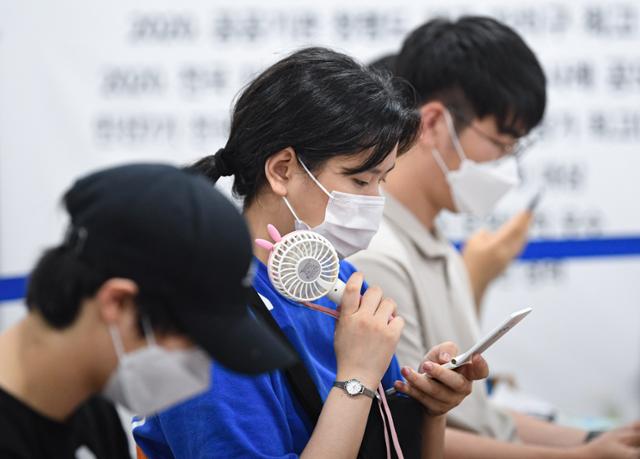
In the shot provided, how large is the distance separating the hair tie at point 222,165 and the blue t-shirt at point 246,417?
0.50 feet

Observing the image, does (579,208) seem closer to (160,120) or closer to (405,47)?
(405,47)

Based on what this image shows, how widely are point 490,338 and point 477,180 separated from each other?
786 millimetres

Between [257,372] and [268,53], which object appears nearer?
[257,372]

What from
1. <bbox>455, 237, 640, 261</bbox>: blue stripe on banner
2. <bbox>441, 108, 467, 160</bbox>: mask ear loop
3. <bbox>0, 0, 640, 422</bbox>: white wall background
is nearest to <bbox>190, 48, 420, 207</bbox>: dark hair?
<bbox>441, 108, 467, 160</bbox>: mask ear loop

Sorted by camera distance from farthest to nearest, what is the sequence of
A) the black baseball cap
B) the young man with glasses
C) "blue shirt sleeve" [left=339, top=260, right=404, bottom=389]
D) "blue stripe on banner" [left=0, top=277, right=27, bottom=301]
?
"blue stripe on banner" [left=0, top=277, right=27, bottom=301] → the young man with glasses → "blue shirt sleeve" [left=339, top=260, right=404, bottom=389] → the black baseball cap

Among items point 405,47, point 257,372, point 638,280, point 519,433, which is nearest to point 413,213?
point 405,47

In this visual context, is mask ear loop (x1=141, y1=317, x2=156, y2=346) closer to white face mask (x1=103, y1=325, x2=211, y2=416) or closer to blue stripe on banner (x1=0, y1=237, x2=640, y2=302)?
white face mask (x1=103, y1=325, x2=211, y2=416)

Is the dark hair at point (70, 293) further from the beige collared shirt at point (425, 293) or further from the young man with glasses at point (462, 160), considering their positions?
the young man with glasses at point (462, 160)

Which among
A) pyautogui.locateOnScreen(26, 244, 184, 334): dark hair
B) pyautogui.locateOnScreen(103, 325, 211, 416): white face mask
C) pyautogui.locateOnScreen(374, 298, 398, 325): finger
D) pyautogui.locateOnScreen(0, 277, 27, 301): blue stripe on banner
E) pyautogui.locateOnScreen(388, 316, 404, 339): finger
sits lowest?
pyautogui.locateOnScreen(0, 277, 27, 301): blue stripe on banner

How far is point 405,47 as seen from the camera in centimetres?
210

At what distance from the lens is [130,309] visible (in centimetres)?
97

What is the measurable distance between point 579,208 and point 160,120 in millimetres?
1429

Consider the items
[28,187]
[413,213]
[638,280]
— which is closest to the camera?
[413,213]

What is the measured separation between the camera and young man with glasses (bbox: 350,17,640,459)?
1909mm
